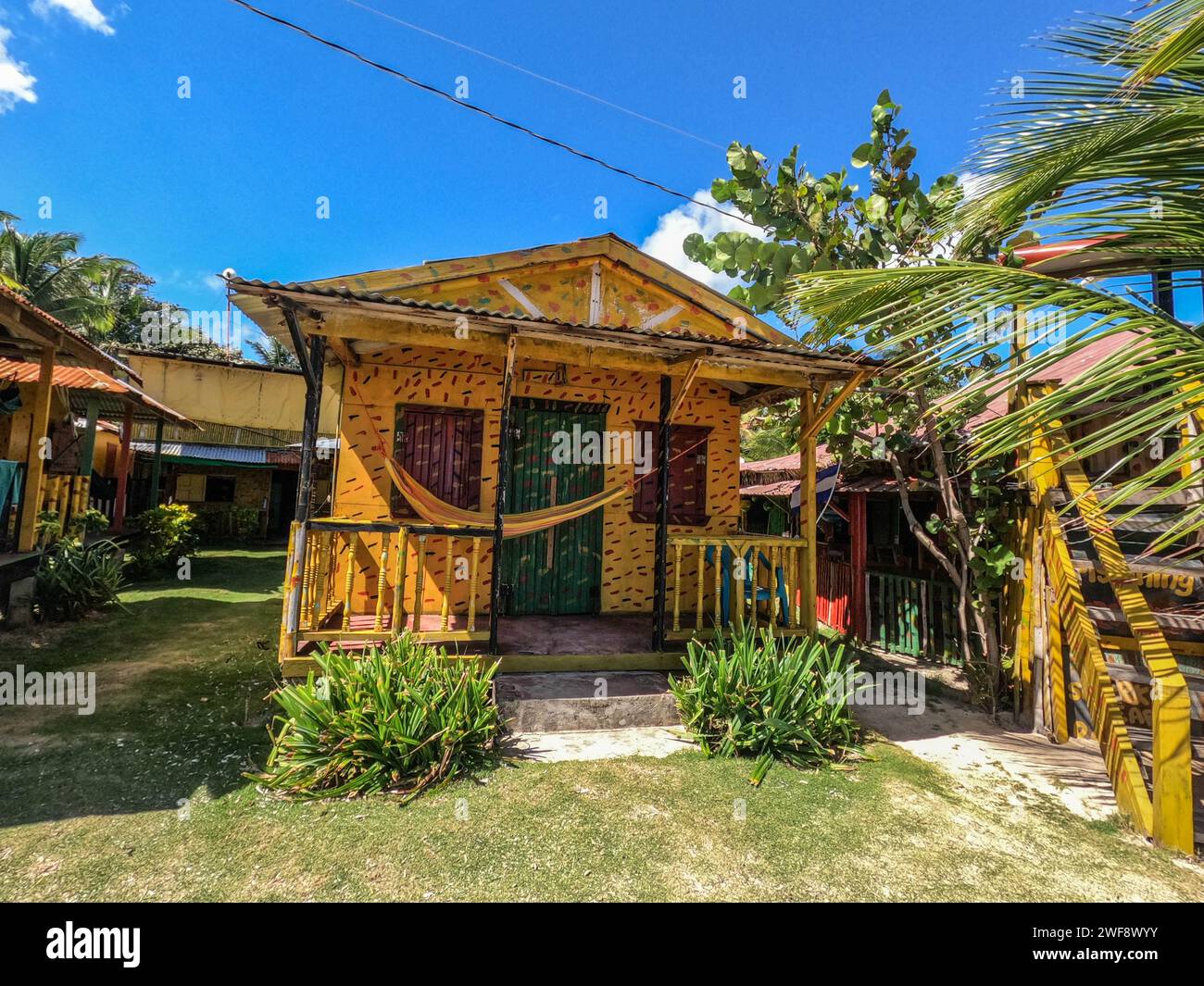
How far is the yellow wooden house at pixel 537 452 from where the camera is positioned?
4.18m

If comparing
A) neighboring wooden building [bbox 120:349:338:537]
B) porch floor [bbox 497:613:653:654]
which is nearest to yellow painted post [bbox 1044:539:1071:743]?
porch floor [bbox 497:613:653:654]

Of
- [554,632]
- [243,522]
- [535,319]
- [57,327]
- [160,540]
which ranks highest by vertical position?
[57,327]

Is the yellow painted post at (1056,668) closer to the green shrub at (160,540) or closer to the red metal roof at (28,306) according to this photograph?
the red metal roof at (28,306)

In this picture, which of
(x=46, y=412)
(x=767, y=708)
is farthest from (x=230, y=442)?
(x=767, y=708)

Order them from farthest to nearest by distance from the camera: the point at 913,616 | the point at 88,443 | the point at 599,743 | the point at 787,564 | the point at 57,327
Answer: the point at 88,443
the point at 913,616
the point at 57,327
the point at 787,564
the point at 599,743

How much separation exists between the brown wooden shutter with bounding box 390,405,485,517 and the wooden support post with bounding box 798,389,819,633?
128 inches

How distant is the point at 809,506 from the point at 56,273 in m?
21.9

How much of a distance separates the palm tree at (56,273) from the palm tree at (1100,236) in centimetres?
2191

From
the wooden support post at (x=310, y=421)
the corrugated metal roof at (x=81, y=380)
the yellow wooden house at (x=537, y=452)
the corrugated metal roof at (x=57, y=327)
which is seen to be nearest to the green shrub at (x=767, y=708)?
the yellow wooden house at (x=537, y=452)

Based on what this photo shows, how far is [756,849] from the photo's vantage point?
2.79 m

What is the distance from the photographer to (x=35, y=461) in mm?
6723

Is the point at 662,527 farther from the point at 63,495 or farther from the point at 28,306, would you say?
A: the point at 63,495
